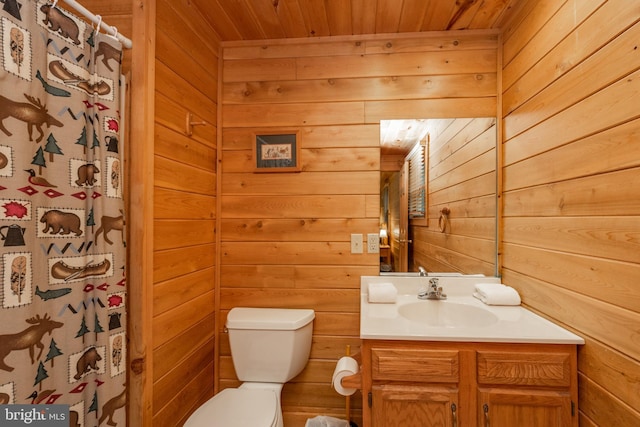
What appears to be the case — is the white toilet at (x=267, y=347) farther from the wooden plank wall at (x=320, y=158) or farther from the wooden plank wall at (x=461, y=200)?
the wooden plank wall at (x=461, y=200)

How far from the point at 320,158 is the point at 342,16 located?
778mm

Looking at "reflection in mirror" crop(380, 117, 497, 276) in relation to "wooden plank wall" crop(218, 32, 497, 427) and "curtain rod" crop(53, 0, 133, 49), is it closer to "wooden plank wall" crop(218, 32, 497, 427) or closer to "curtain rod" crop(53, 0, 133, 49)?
"wooden plank wall" crop(218, 32, 497, 427)

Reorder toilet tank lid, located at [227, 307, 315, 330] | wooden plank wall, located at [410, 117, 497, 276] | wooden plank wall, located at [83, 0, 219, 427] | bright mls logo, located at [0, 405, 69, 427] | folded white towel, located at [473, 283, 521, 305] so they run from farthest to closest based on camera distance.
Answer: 1. wooden plank wall, located at [410, 117, 497, 276]
2. toilet tank lid, located at [227, 307, 315, 330]
3. folded white towel, located at [473, 283, 521, 305]
4. wooden plank wall, located at [83, 0, 219, 427]
5. bright mls logo, located at [0, 405, 69, 427]

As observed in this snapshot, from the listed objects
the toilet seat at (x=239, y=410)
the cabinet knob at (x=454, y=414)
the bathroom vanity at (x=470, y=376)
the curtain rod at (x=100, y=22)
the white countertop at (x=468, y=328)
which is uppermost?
the curtain rod at (x=100, y=22)

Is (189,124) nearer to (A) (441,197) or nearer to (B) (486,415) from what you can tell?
(A) (441,197)

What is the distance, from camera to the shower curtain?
81 centimetres

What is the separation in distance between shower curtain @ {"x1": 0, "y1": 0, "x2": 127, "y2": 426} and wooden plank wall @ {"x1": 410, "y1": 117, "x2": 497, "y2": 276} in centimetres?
152

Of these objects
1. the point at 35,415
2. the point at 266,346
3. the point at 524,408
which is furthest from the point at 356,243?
the point at 35,415

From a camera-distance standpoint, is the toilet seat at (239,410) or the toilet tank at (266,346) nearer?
the toilet seat at (239,410)

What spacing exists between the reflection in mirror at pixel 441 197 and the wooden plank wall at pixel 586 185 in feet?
0.73

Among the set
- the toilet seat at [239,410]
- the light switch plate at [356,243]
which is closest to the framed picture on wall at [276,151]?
the light switch plate at [356,243]

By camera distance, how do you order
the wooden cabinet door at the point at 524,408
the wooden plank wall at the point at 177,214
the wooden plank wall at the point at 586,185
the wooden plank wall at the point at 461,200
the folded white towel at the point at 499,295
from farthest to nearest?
the wooden plank wall at the point at 461,200
the folded white towel at the point at 499,295
the wooden plank wall at the point at 177,214
the wooden cabinet door at the point at 524,408
the wooden plank wall at the point at 586,185

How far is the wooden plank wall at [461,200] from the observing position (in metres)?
1.70

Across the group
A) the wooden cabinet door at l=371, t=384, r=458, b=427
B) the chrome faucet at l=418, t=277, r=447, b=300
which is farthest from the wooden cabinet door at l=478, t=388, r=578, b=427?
the chrome faucet at l=418, t=277, r=447, b=300
